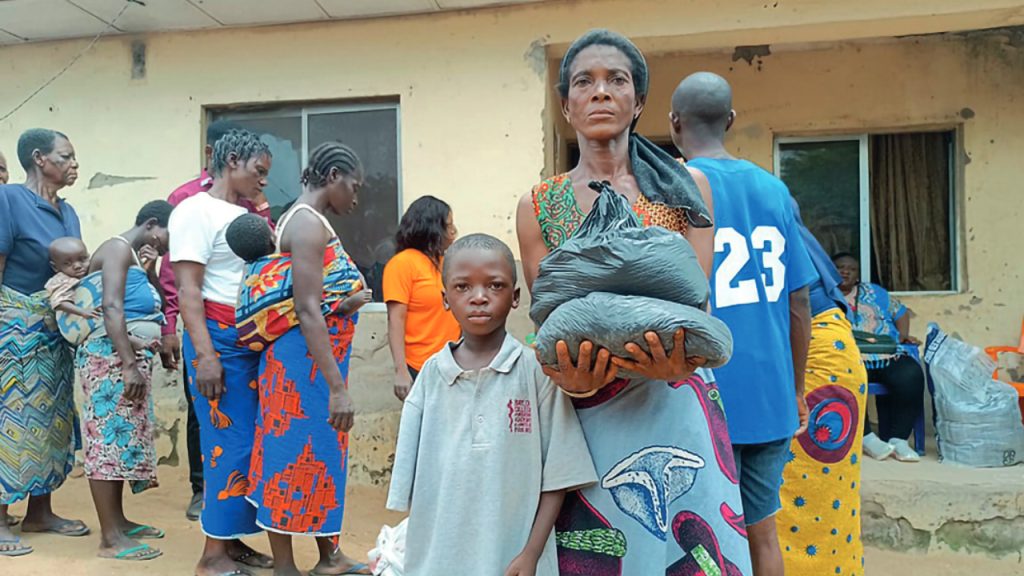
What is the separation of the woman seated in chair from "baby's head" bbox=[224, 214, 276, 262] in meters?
3.61

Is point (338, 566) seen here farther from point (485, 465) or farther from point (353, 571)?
point (485, 465)

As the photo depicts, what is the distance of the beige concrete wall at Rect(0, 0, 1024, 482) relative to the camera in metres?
5.00

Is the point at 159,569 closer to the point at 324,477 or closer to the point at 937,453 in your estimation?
the point at 324,477

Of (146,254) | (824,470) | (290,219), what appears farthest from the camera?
(146,254)

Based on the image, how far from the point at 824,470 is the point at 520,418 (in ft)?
5.35

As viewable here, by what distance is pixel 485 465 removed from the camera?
68.7 inches

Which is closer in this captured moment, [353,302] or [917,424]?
[353,302]

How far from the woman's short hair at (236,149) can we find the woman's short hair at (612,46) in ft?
6.62

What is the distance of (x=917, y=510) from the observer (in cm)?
442

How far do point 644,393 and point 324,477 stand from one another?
6.32ft

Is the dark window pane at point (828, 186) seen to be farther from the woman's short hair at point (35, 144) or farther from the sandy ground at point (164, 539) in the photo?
the woman's short hair at point (35, 144)

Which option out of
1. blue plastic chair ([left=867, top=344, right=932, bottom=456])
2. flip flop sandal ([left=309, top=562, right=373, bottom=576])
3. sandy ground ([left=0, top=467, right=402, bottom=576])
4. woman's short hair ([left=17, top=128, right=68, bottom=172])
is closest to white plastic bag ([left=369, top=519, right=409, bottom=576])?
flip flop sandal ([left=309, top=562, right=373, bottom=576])

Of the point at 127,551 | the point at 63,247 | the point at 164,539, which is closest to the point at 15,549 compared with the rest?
the point at 127,551

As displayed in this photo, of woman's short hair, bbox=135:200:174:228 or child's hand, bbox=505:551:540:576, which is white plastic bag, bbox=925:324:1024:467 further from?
woman's short hair, bbox=135:200:174:228
